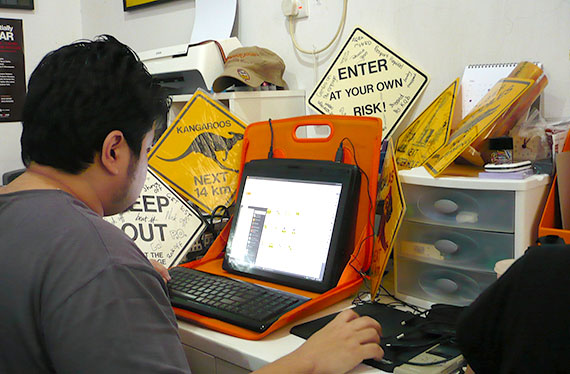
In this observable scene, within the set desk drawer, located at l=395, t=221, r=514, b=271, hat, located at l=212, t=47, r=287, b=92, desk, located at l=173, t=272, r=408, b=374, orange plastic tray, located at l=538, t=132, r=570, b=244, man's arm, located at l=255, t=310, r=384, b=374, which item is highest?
hat, located at l=212, t=47, r=287, b=92

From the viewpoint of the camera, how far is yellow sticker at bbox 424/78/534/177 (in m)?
1.12

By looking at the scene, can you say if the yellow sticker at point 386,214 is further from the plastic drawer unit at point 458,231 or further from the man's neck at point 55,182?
the man's neck at point 55,182

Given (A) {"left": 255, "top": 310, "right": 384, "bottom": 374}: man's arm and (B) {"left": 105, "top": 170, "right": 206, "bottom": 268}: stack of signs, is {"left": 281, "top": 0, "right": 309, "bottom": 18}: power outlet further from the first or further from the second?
(A) {"left": 255, "top": 310, "right": 384, "bottom": 374}: man's arm

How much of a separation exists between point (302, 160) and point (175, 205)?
0.35 meters

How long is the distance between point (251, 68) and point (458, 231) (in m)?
0.83

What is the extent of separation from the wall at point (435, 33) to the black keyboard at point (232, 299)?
707 millimetres

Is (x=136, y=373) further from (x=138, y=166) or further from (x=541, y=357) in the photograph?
(x=541, y=357)

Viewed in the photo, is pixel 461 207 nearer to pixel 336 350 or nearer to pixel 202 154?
pixel 336 350

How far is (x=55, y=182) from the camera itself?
0.79m

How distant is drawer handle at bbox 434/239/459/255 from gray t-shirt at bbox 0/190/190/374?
631mm

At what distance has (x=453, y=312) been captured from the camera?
1.04 m

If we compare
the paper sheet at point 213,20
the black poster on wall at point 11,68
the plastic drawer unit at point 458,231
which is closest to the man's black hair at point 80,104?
the plastic drawer unit at point 458,231

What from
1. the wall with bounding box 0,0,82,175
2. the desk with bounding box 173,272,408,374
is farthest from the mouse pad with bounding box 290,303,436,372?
the wall with bounding box 0,0,82,175

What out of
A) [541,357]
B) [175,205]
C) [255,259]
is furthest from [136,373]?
[175,205]
